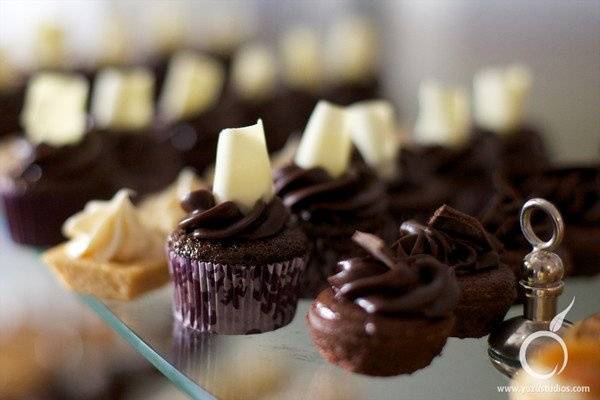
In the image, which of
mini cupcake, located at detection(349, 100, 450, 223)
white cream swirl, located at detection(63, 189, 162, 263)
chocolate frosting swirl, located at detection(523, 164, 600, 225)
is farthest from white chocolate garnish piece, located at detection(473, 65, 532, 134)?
white cream swirl, located at detection(63, 189, 162, 263)

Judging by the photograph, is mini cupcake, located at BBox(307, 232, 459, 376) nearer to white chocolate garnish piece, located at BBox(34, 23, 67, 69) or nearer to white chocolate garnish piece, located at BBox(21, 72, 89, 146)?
white chocolate garnish piece, located at BBox(21, 72, 89, 146)

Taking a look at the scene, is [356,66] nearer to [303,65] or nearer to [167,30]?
[303,65]

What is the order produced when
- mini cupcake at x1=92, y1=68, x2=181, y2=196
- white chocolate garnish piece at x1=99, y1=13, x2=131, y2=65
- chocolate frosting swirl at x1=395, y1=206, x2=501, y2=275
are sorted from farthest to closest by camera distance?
white chocolate garnish piece at x1=99, y1=13, x2=131, y2=65 → mini cupcake at x1=92, y1=68, x2=181, y2=196 → chocolate frosting swirl at x1=395, y1=206, x2=501, y2=275

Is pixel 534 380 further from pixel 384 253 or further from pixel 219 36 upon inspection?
pixel 219 36

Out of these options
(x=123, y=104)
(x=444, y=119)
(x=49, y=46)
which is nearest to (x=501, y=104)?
(x=444, y=119)

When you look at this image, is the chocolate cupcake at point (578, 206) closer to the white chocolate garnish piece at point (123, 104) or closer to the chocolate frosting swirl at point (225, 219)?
the chocolate frosting swirl at point (225, 219)

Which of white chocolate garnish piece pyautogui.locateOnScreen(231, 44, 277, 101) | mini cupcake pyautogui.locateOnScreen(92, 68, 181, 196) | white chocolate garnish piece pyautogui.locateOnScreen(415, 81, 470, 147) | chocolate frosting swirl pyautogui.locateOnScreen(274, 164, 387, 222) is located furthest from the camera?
white chocolate garnish piece pyautogui.locateOnScreen(231, 44, 277, 101)

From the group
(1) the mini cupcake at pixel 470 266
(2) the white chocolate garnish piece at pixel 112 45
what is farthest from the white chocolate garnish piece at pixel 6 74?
(1) the mini cupcake at pixel 470 266
